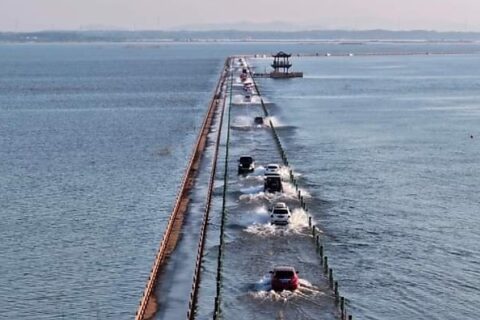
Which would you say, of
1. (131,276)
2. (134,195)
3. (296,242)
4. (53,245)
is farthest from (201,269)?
(134,195)

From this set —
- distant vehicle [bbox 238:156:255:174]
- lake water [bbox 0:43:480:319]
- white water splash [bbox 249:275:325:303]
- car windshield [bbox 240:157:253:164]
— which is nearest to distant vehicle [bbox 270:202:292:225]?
lake water [bbox 0:43:480:319]

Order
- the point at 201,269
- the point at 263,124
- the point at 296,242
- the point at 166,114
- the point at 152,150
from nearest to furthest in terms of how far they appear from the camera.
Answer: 1. the point at 201,269
2. the point at 296,242
3. the point at 152,150
4. the point at 263,124
5. the point at 166,114

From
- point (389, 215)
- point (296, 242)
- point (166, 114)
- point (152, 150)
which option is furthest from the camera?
point (166, 114)

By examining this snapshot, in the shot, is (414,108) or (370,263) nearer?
(370,263)

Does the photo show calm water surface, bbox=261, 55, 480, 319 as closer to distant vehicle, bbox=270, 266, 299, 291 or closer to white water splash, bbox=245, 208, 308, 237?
white water splash, bbox=245, 208, 308, 237

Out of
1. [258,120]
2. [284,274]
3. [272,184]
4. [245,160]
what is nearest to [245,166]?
[245,160]

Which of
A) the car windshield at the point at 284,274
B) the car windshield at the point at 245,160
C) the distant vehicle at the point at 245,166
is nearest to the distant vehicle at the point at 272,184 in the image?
the distant vehicle at the point at 245,166

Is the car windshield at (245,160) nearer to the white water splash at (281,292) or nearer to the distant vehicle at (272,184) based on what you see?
the distant vehicle at (272,184)

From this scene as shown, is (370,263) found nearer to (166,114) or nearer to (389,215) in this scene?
(389,215)
